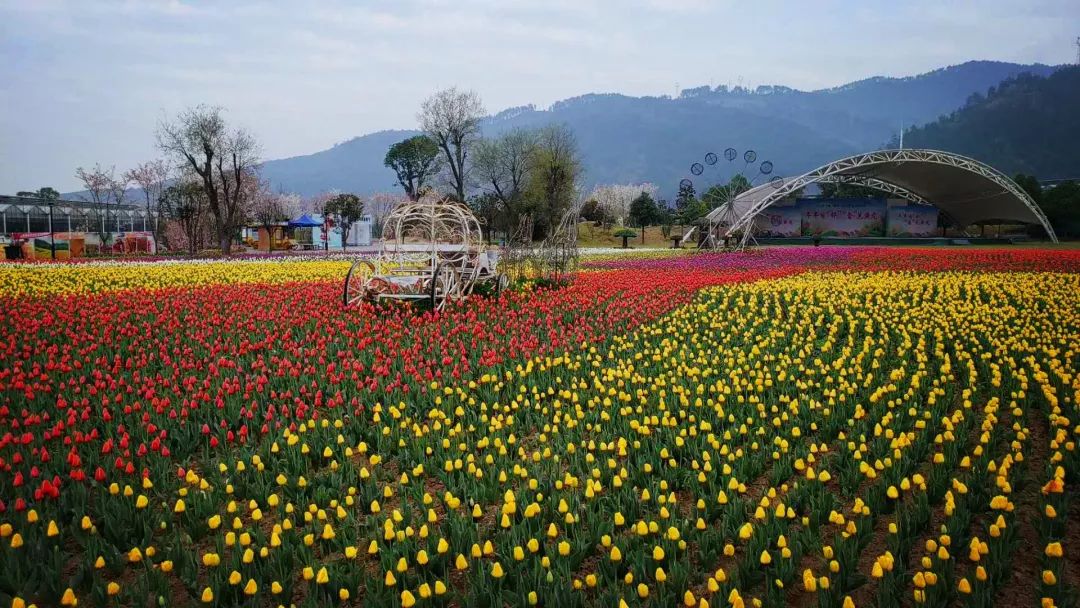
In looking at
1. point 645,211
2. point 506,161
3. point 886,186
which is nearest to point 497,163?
point 506,161

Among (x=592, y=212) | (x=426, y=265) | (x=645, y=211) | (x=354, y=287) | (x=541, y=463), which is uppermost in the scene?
(x=592, y=212)

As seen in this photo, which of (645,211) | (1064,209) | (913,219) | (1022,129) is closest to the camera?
(1064,209)

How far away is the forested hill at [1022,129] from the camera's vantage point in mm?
128500

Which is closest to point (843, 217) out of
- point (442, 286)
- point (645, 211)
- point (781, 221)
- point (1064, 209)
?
point (781, 221)

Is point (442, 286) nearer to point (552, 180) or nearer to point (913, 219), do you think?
point (552, 180)

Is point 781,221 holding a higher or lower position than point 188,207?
lower

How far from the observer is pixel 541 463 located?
4.32m

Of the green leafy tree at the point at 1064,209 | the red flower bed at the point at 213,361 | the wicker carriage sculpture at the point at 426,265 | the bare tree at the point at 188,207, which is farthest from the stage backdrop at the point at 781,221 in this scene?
the wicker carriage sculpture at the point at 426,265

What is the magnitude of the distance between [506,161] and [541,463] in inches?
2465

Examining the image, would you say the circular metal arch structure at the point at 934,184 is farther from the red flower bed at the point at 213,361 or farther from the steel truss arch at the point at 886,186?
the red flower bed at the point at 213,361

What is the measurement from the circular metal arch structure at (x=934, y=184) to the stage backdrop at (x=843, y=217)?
2432 millimetres

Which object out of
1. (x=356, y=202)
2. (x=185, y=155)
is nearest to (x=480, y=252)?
(x=185, y=155)

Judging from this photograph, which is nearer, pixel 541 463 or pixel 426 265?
pixel 541 463

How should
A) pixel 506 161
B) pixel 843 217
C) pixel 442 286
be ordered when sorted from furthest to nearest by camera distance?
1. pixel 506 161
2. pixel 843 217
3. pixel 442 286
